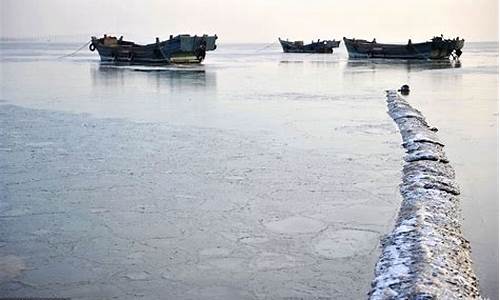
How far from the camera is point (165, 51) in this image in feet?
115

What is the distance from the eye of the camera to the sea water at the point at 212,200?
3.71 meters

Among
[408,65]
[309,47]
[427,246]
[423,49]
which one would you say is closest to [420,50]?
[423,49]

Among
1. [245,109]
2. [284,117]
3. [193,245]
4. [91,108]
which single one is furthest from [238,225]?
[91,108]

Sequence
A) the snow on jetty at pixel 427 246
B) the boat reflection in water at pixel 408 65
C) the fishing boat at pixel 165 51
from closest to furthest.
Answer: the snow on jetty at pixel 427 246 < the boat reflection in water at pixel 408 65 < the fishing boat at pixel 165 51

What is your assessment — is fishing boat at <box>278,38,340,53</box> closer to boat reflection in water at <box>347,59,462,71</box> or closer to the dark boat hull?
the dark boat hull

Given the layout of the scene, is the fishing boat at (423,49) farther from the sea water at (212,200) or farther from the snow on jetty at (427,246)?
the snow on jetty at (427,246)

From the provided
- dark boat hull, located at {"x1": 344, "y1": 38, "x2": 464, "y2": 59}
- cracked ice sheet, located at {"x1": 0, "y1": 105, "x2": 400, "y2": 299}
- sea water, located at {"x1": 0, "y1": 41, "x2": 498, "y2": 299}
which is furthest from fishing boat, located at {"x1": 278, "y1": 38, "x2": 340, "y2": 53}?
cracked ice sheet, located at {"x1": 0, "y1": 105, "x2": 400, "y2": 299}

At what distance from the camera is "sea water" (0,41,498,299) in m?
3.71

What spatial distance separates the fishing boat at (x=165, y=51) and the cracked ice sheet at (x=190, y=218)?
89.0ft

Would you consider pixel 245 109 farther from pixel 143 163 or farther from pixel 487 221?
pixel 487 221

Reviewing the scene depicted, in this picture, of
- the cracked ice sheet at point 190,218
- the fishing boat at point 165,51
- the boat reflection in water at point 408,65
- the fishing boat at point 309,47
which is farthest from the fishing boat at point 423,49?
the cracked ice sheet at point 190,218

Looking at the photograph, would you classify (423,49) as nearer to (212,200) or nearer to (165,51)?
(165,51)

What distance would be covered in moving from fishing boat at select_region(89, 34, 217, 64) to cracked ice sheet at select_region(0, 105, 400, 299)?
27.1m

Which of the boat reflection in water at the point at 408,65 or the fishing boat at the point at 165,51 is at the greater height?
the fishing boat at the point at 165,51
